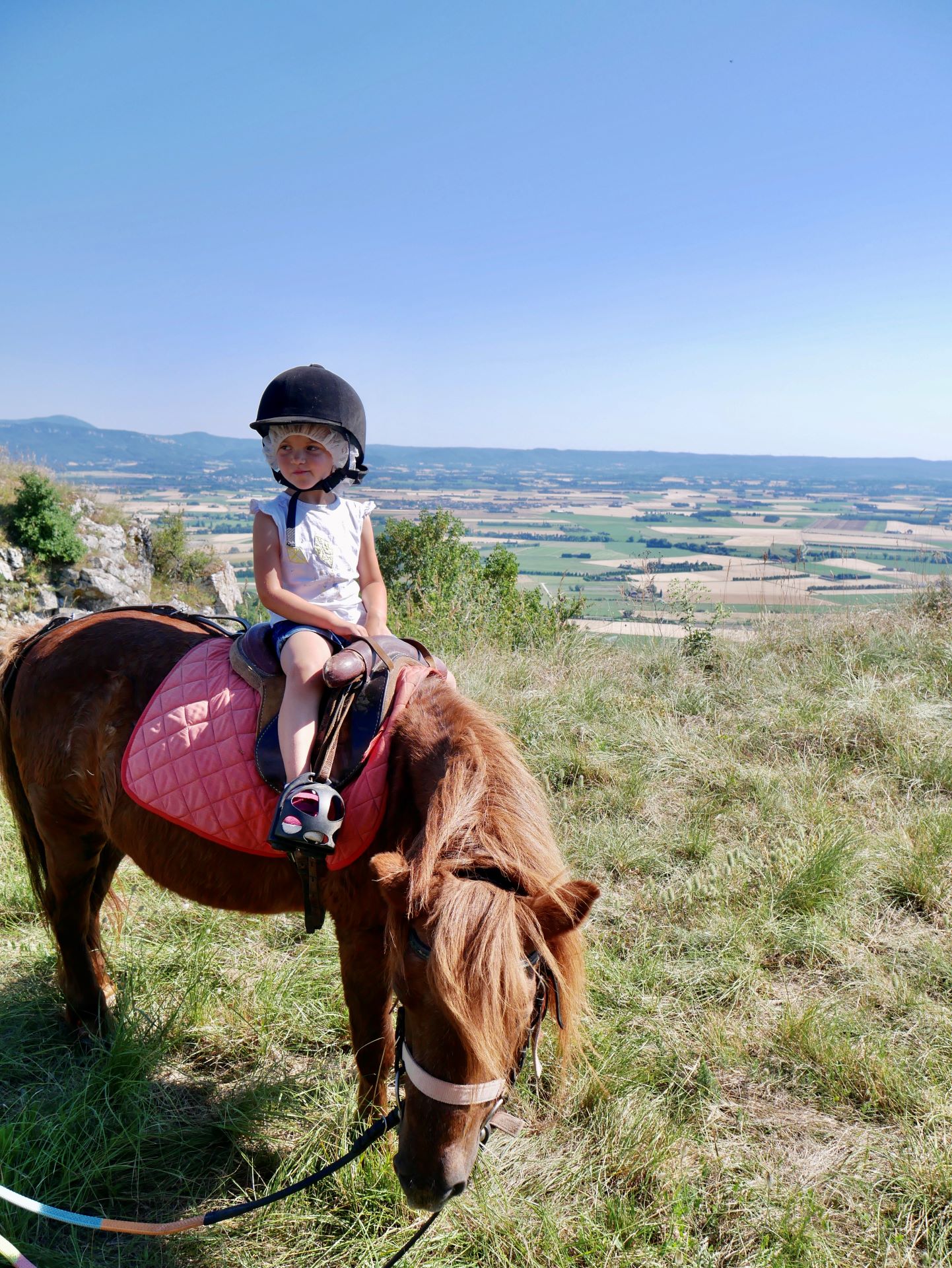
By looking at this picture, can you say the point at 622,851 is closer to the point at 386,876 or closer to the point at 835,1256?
the point at 835,1256

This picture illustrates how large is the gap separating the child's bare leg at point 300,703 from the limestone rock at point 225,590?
18972 millimetres

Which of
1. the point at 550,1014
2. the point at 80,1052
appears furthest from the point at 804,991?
the point at 80,1052

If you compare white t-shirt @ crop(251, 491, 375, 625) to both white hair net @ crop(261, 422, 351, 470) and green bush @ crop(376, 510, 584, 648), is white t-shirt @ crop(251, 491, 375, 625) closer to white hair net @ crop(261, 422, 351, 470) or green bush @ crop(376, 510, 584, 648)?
white hair net @ crop(261, 422, 351, 470)

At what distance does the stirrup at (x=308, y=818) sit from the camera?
5.29 ft

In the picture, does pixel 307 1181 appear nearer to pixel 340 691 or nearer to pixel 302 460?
pixel 340 691

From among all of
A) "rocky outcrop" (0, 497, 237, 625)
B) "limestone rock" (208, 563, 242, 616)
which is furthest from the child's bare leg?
"limestone rock" (208, 563, 242, 616)

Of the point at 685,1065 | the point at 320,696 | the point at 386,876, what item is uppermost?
the point at 320,696

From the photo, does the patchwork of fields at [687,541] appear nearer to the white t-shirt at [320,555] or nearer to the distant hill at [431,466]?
the white t-shirt at [320,555]

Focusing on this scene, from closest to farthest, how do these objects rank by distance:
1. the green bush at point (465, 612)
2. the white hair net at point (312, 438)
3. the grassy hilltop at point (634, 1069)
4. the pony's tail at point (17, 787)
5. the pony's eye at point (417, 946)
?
the pony's eye at point (417, 946) < the grassy hilltop at point (634, 1069) < the white hair net at point (312, 438) < the pony's tail at point (17, 787) < the green bush at point (465, 612)

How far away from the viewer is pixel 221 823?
1924 millimetres

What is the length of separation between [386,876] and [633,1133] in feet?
4.66

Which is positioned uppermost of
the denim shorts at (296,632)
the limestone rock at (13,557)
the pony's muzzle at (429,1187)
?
the denim shorts at (296,632)

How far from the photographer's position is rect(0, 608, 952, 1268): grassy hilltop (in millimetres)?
1781

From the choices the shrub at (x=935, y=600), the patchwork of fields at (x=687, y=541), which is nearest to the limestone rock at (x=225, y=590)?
the patchwork of fields at (x=687, y=541)
